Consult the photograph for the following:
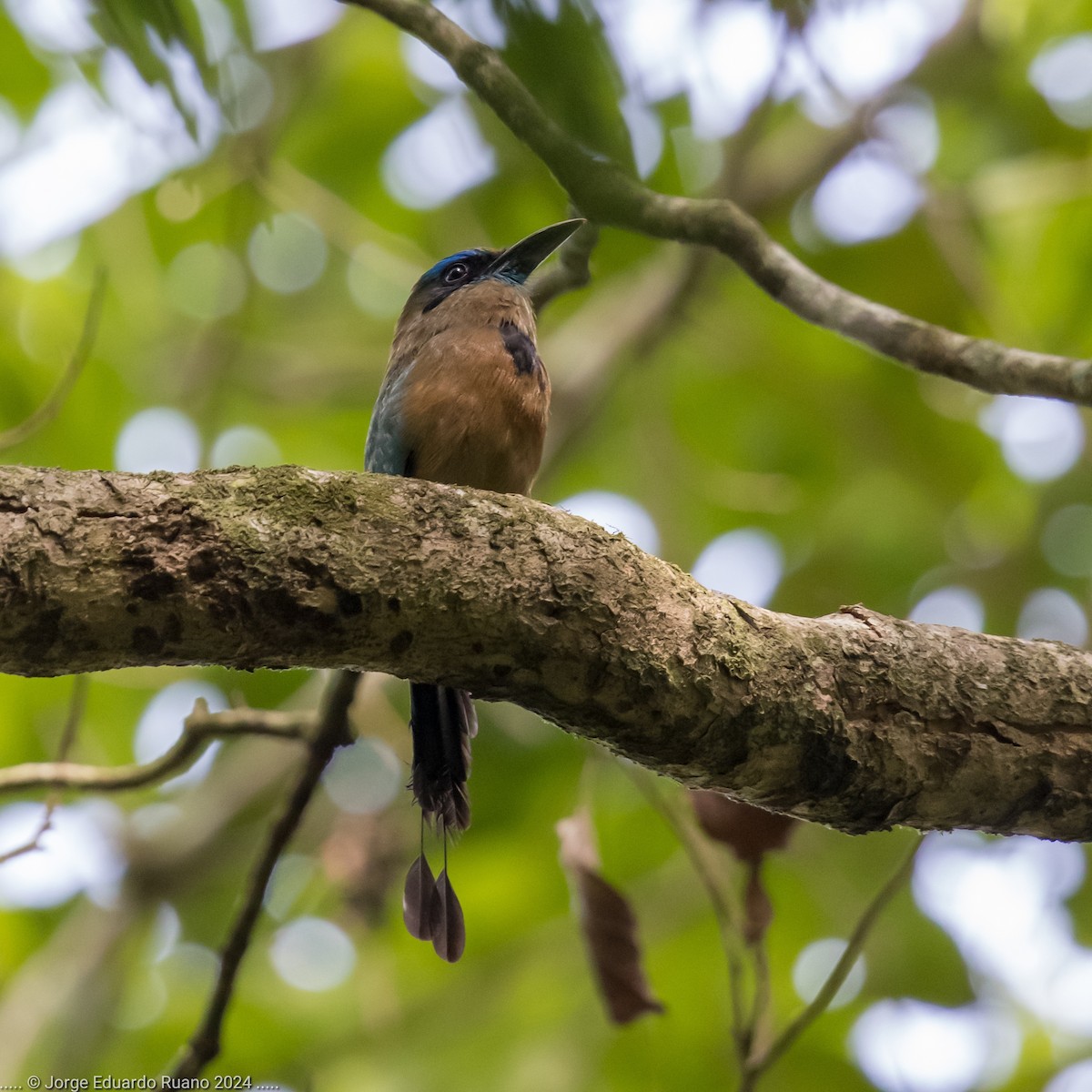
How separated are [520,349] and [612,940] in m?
1.85

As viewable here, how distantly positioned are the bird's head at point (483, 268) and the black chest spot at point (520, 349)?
0.42 meters

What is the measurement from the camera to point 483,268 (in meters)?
4.84

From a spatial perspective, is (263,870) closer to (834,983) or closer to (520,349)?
(834,983)

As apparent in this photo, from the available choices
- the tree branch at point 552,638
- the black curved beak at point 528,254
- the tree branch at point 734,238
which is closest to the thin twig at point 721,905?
Answer: the tree branch at point 552,638

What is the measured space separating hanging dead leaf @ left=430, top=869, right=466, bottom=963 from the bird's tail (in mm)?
237

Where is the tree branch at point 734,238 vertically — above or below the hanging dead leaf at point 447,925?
above

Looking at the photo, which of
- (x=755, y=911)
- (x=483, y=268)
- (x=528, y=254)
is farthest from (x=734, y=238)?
(x=755, y=911)

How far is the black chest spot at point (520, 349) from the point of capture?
160 inches

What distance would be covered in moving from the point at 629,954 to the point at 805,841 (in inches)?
94.6

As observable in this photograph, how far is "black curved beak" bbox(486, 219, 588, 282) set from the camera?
454cm

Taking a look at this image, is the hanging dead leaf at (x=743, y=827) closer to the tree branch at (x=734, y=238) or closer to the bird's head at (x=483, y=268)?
the tree branch at (x=734, y=238)

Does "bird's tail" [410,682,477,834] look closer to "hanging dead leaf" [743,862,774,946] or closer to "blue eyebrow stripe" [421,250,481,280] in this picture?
"hanging dead leaf" [743,862,774,946]

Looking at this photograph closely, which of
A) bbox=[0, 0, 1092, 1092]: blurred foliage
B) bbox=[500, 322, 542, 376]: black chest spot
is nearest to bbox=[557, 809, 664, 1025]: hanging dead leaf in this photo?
bbox=[0, 0, 1092, 1092]: blurred foliage

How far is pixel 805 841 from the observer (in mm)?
5715
